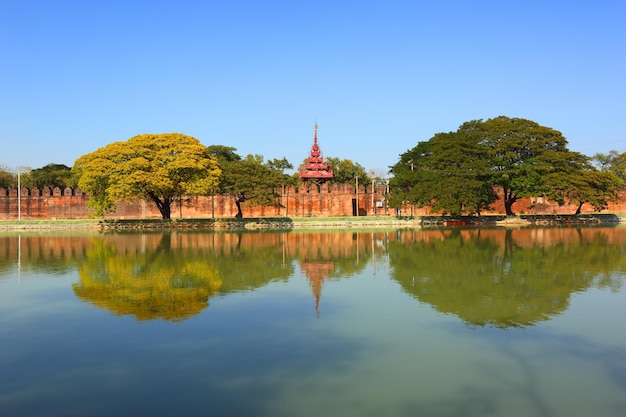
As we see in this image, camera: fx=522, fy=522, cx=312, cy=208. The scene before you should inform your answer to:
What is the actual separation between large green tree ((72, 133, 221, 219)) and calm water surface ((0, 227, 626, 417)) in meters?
20.0

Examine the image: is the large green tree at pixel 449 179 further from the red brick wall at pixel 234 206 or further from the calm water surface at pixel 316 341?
Answer: the calm water surface at pixel 316 341

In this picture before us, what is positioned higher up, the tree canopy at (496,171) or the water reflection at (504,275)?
the tree canopy at (496,171)

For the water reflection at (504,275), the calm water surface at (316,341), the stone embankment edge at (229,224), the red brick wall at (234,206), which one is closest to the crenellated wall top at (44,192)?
the red brick wall at (234,206)

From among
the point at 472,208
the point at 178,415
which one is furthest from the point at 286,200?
the point at 178,415

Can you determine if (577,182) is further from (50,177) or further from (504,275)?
(50,177)

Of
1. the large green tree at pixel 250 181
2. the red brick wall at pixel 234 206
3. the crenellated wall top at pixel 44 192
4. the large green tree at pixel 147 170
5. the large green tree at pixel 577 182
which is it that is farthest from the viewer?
the crenellated wall top at pixel 44 192

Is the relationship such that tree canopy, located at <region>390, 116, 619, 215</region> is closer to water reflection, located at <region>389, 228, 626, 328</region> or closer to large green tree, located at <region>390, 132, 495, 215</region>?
large green tree, located at <region>390, 132, 495, 215</region>

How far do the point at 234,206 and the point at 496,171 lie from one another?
83.7ft

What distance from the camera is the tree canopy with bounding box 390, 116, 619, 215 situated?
34562 mm

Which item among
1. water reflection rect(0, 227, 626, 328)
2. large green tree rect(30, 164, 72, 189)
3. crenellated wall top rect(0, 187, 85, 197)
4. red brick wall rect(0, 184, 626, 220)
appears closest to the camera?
water reflection rect(0, 227, 626, 328)

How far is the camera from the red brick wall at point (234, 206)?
50.4m

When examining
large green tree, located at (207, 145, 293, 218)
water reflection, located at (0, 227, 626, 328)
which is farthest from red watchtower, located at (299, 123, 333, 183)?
water reflection, located at (0, 227, 626, 328)

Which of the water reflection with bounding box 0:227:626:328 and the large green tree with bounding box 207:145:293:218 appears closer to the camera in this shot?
the water reflection with bounding box 0:227:626:328

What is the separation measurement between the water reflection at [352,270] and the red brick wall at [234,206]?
1143 inches
